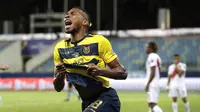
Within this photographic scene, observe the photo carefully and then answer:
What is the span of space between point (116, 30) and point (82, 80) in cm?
3999

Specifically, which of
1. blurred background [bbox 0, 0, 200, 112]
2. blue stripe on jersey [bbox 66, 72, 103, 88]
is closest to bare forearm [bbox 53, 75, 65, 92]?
blue stripe on jersey [bbox 66, 72, 103, 88]

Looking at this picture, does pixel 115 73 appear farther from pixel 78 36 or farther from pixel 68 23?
pixel 68 23

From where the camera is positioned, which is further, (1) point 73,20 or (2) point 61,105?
(2) point 61,105

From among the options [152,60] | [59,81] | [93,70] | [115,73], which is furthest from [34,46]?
[93,70]

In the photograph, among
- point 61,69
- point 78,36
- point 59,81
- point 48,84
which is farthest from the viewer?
point 48,84

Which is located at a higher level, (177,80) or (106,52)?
(106,52)

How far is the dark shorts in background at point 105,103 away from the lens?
588 cm

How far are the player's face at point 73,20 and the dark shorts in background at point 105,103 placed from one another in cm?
89

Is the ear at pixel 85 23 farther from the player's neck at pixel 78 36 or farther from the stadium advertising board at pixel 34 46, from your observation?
the stadium advertising board at pixel 34 46

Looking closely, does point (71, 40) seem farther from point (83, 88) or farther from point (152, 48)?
point (152, 48)

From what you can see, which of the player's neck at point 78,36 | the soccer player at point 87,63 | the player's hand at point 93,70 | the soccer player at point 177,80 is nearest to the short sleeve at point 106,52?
the soccer player at point 87,63

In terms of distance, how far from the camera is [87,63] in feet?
19.2

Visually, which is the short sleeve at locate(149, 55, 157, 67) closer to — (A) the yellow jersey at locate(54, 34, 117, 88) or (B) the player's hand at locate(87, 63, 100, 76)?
(A) the yellow jersey at locate(54, 34, 117, 88)

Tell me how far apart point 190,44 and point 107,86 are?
3608 cm
